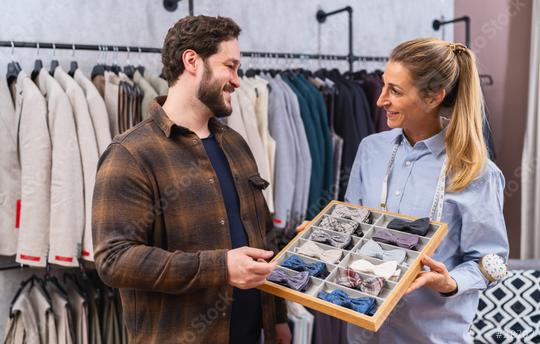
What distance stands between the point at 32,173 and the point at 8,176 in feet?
0.37

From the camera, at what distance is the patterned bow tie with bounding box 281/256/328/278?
134 centimetres

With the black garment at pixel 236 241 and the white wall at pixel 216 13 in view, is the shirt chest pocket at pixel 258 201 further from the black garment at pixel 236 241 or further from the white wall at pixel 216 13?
the white wall at pixel 216 13

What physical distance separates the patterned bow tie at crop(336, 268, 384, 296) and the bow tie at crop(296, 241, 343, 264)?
0.14 ft

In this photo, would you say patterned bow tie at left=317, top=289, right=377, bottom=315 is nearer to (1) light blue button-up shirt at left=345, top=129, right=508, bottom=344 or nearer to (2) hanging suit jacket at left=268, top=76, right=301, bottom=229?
(1) light blue button-up shirt at left=345, top=129, right=508, bottom=344

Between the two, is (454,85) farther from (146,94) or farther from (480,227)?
(146,94)

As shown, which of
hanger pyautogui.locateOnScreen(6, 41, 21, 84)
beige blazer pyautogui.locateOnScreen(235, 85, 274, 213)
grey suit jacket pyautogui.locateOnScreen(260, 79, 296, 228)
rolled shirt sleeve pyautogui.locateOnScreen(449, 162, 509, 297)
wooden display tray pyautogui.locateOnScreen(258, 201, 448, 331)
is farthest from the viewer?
grey suit jacket pyautogui.locateOnScreen(260, 79, 296, 228)

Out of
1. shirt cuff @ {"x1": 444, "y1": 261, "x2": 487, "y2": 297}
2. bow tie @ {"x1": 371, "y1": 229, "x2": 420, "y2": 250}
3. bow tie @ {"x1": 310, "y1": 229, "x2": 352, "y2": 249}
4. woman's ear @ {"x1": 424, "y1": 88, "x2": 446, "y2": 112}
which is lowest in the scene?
shirt cuff @ {"x1": 444, "y1": 261, "x2": 487, "y2": 297}

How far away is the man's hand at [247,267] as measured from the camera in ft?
3.96

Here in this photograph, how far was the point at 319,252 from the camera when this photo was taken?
140cm

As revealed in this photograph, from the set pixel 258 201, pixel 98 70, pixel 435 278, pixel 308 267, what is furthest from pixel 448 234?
pixel 98 70

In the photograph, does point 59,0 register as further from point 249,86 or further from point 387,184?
point 387,184

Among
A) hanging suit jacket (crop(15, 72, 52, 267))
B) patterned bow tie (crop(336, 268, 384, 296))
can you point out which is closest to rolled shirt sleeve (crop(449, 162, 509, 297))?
patterned bow tie (crop(336, 268, 384, 296))

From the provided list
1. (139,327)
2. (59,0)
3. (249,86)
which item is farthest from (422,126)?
(59,0)

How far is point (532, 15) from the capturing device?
310cm
